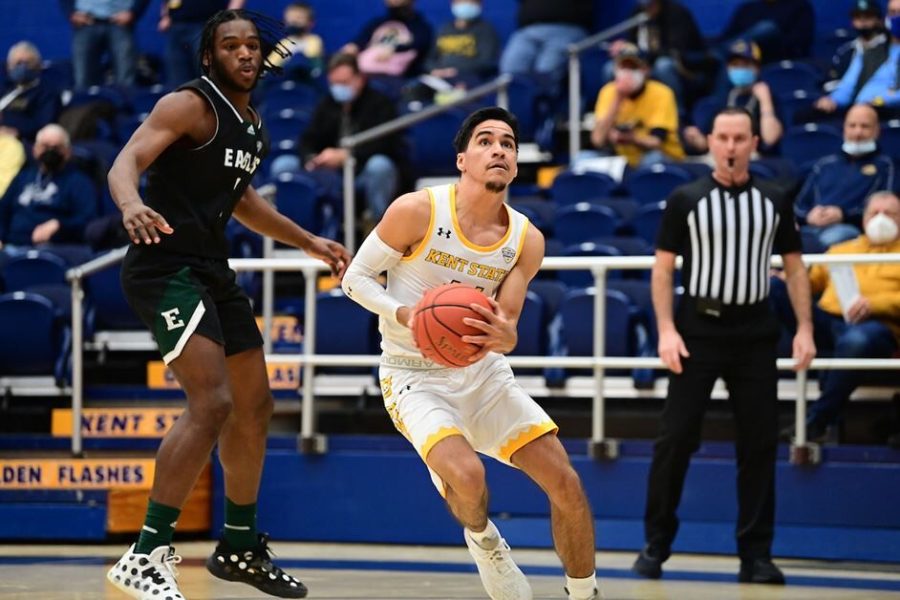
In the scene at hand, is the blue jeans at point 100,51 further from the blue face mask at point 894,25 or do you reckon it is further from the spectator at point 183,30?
the blue face mask at point 894,25

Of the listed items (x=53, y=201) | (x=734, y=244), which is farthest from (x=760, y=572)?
(x=53, y=201)

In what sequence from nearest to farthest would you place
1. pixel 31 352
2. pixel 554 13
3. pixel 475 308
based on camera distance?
pixel 475 308 → pixel 31 352 → pixel 554 13

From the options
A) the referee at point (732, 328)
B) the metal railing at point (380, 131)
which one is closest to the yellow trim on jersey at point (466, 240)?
the referee at point (732, 328)

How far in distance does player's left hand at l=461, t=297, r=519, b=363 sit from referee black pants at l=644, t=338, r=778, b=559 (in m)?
2.20

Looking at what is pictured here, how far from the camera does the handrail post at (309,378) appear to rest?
9.42 meters

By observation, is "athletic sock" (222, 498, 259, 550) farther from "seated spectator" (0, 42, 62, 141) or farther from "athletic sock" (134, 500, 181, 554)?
"seated spectator" (0, 42, 62, 141)

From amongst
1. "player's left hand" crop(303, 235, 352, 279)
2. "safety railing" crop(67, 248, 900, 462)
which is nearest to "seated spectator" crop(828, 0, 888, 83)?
"safety railing" crop(67, 248, 900, 462)

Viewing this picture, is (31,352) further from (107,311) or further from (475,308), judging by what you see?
(475,308)

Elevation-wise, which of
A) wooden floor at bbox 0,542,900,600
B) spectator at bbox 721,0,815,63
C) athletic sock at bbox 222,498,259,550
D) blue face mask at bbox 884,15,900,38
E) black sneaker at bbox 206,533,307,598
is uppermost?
spectator at bbox 721,0,815,63

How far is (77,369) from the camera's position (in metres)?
9.69

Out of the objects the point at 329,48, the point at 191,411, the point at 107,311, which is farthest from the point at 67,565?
the point at 329,48

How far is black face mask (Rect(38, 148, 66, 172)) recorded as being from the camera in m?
12.0

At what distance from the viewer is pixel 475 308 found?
18.7 ft

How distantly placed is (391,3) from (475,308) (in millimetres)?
9469
